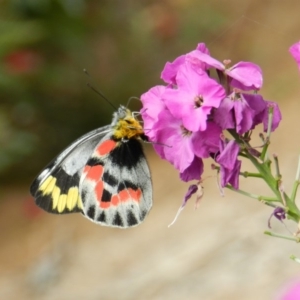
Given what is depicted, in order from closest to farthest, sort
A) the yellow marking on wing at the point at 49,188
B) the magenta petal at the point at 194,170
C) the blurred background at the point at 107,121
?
the magenta petal at the point at 194,170 < the yellow marking on wing at the point at 49,188 < the blurred background at the point at 107,121

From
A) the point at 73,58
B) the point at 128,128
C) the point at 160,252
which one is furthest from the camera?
the point at 73,58

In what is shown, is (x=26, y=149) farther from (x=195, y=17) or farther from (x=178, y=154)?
(x=178, y=154)

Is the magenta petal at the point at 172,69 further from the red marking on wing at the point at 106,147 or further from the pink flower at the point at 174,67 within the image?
the red marking on wing at the point at 106,147

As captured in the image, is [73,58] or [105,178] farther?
[73,58]

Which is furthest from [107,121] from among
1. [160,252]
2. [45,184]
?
[45,184]

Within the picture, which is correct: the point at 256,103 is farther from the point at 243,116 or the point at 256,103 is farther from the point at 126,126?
the point at 126,126

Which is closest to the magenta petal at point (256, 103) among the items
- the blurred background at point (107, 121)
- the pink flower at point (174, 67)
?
the pink flower at point (174, 67)

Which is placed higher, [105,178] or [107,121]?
[107,121]

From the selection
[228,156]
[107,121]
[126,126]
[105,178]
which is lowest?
[228,156]
